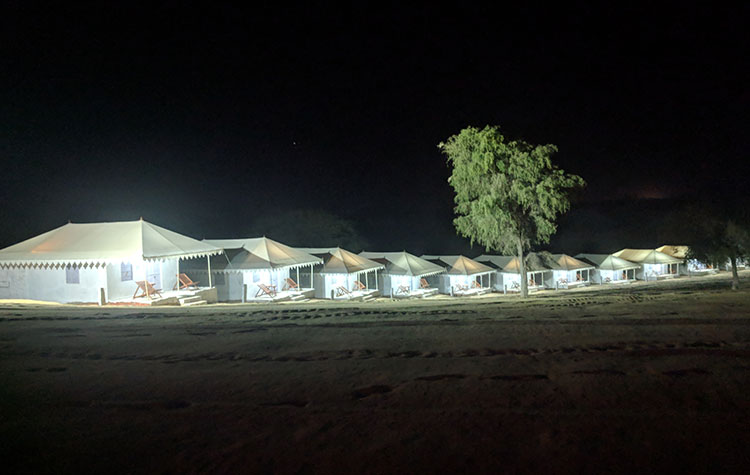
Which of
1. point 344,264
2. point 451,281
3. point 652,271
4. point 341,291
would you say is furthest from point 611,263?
point 341,291

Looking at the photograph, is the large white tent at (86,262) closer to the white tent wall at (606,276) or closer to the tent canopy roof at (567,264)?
the tent canopy roof at (567,264)

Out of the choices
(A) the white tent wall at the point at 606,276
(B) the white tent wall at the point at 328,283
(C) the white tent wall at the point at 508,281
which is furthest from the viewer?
(A) the white tent wall at the point at 606,276

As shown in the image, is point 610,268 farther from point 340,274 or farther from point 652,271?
point 340,274

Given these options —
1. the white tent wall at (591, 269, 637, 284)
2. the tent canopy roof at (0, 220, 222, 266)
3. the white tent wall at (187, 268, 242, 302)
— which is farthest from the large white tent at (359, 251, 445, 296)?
the white tent wall at (591, 269, 637, 284)

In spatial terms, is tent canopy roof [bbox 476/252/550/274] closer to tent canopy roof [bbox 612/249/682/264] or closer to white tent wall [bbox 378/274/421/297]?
white tent wall [bbox 378/274/421/297]

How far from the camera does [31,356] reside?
662 centimetres

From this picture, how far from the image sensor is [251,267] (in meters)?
23.2

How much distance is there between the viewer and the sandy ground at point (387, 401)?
3154 millimetres

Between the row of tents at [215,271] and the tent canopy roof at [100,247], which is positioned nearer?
the tent canopy roof at [100,247]

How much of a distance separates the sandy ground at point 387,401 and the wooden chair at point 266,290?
49.7 ft

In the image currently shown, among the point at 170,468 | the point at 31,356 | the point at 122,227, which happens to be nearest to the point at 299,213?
the point at 122,227

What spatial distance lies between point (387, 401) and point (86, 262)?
1725 centimetres

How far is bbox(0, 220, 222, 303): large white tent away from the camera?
707 inches

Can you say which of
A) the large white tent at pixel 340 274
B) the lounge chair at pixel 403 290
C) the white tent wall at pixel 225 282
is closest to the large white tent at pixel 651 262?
the lounge chair at pixel 403 290
